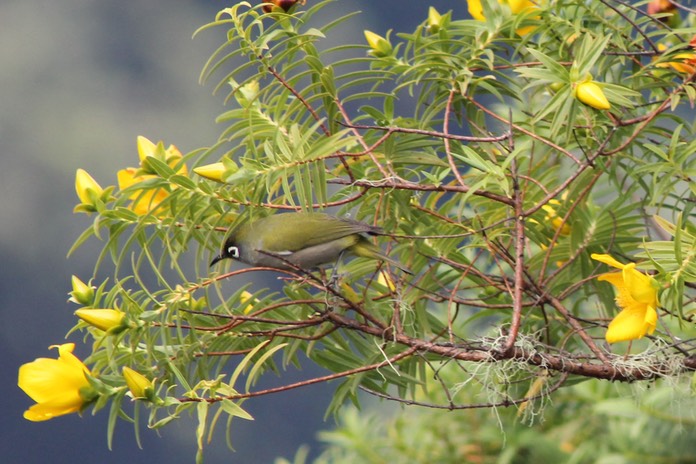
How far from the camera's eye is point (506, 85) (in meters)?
1.20

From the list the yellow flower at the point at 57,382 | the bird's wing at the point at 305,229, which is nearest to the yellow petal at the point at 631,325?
the bird's wing at the point at 305,229

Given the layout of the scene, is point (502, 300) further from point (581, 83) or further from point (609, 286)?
point (581, 83)

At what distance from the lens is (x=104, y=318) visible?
0.96 metres

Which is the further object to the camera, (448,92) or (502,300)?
(502,300)

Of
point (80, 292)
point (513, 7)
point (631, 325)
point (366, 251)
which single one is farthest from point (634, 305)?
point (80, 292)

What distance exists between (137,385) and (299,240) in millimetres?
281

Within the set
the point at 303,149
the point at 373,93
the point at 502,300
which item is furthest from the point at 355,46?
the point at 502,300

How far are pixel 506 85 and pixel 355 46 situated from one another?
0.78 feet

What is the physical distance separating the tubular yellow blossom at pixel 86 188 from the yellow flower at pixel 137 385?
208 millimetres

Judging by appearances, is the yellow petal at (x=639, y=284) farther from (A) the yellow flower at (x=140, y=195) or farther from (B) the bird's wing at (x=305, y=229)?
(A) the yellow flower at (x=140, y=195)

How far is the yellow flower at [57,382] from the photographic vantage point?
0.93 m

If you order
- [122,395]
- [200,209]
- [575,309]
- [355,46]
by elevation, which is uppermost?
[355,46]

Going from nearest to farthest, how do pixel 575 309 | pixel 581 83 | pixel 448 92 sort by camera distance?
pixel 581 83 < pixel 448 92 < pixel 575 309

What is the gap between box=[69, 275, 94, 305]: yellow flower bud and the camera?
1.01 m
